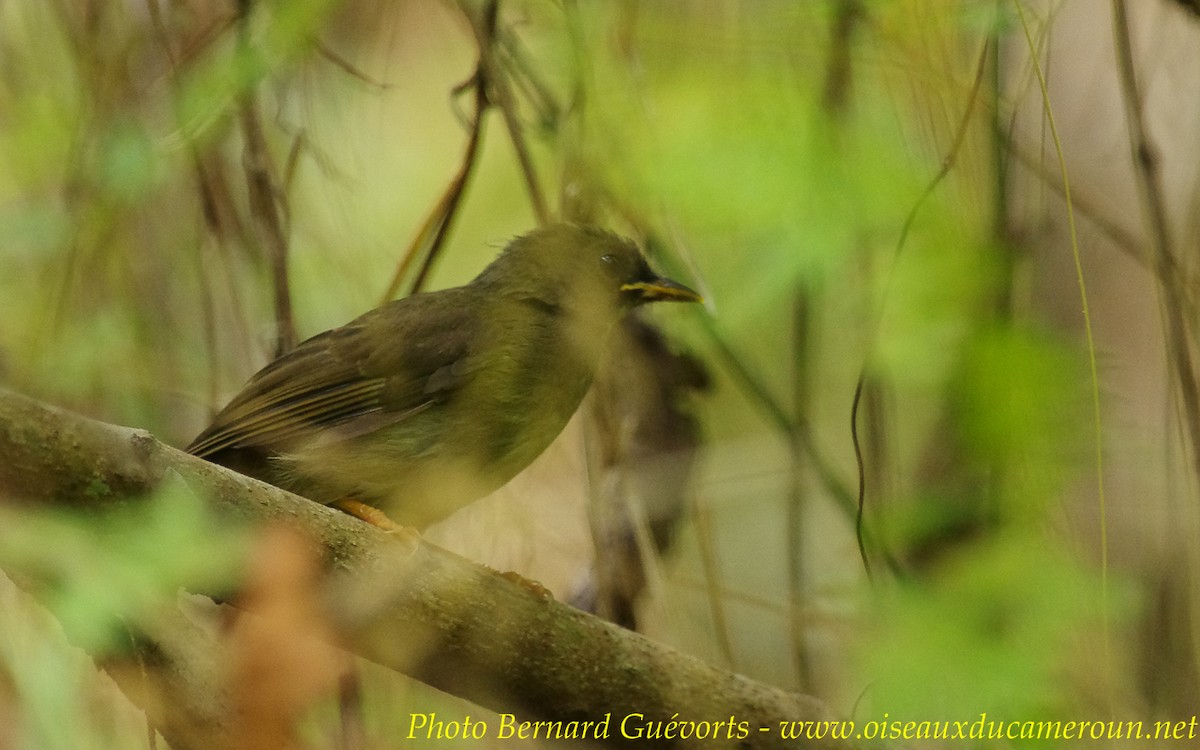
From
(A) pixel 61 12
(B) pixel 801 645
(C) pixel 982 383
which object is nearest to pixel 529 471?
(B) pixel 801 645

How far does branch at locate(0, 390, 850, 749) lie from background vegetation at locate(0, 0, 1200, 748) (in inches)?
11.4

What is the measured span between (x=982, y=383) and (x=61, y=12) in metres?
2.73

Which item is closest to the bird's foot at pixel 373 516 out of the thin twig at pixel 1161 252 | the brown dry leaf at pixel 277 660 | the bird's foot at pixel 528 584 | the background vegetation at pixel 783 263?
the background vegetation at pixel 783 263

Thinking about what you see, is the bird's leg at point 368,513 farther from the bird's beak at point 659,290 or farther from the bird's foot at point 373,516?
the bird's beak at point 659,290

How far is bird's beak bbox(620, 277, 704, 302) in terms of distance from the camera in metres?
4.10

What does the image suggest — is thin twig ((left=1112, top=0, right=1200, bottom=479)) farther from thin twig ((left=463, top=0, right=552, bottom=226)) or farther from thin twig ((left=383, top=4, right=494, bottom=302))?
thin twig ((left=383, top=4, right=494, bottom=302))

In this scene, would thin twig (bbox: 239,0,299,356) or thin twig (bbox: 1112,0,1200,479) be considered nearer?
thin twig (bbox: 1112,0,1200,479)

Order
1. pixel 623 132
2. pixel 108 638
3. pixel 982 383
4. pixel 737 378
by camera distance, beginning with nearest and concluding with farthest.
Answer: pixel 108 638 < pixel 982 383 < pixel 623 132 < pixel 737 378

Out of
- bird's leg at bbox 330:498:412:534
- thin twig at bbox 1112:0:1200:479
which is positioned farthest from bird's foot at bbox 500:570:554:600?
thin twig at bbox 1112:0:1200:479

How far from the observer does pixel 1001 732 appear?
3.05 m

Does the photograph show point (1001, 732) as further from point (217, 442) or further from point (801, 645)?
point (217, 442)

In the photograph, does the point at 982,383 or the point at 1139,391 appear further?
the point at 1139,391

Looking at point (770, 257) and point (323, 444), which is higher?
point (770, 257)

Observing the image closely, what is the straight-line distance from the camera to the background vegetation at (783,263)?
317 centimetres
